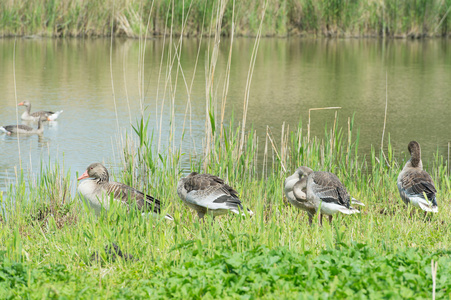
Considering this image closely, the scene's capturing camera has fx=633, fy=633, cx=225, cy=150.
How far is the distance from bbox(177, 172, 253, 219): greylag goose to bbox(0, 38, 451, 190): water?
1038mm

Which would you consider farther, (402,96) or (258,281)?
(402,96)

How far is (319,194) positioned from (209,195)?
1.04 m

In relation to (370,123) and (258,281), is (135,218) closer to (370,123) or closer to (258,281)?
(258,281)

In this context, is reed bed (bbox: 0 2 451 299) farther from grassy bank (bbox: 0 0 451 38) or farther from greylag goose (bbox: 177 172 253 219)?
grassy bank (bbox: 0 0 451 38)

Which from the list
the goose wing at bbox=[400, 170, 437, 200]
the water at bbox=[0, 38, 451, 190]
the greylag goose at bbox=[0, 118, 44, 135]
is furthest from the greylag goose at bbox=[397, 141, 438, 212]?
the greylag goose at bbox=[0, 118, 44, 135]

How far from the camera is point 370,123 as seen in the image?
1332 cm

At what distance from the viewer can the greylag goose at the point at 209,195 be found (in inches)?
234

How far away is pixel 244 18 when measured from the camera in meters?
29.5

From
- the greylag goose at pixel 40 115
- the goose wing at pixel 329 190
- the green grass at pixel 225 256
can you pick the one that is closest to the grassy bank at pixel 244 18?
the greylag goose at pixel 40 115

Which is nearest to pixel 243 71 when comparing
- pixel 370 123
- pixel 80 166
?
pixel 370 123

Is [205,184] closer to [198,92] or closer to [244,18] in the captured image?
[198,92]

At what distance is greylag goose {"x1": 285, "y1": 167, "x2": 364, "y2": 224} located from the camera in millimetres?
5859

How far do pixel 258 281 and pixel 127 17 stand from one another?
25.7 m

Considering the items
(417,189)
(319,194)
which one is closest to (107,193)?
(319,194)
